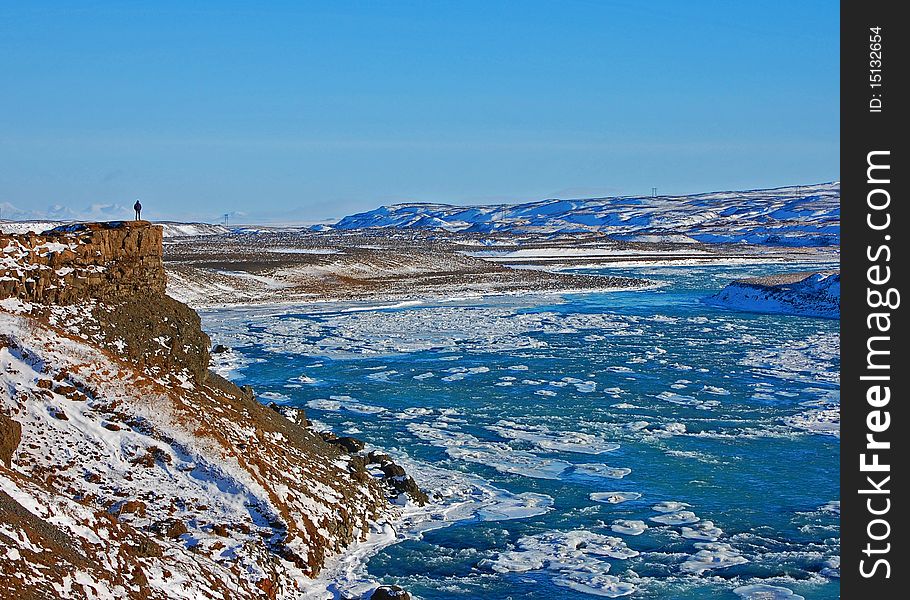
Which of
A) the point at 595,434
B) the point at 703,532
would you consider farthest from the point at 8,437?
the point at 595,434

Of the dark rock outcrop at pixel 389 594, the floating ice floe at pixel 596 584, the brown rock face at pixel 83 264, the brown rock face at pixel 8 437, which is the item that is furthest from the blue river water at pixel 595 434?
the brown rock face at pixel 83 264

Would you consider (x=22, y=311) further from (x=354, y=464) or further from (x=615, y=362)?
(x=615, y=362)

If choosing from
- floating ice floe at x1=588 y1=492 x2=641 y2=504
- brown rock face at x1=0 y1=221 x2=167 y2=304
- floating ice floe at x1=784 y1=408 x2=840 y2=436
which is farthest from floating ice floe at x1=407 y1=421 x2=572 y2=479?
brown rock face at x1=0 y1=221 x2=167 y2=304

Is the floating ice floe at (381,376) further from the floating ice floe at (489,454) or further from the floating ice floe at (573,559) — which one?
the floating ice floe at (573,559)

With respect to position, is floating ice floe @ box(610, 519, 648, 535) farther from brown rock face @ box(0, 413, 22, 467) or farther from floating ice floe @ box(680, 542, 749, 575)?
brown rock face @ box(0, 413, 22, 467)

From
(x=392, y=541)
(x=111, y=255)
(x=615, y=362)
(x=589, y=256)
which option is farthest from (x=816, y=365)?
(x=589, y=256)

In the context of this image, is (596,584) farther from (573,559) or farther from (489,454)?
(489,454)
